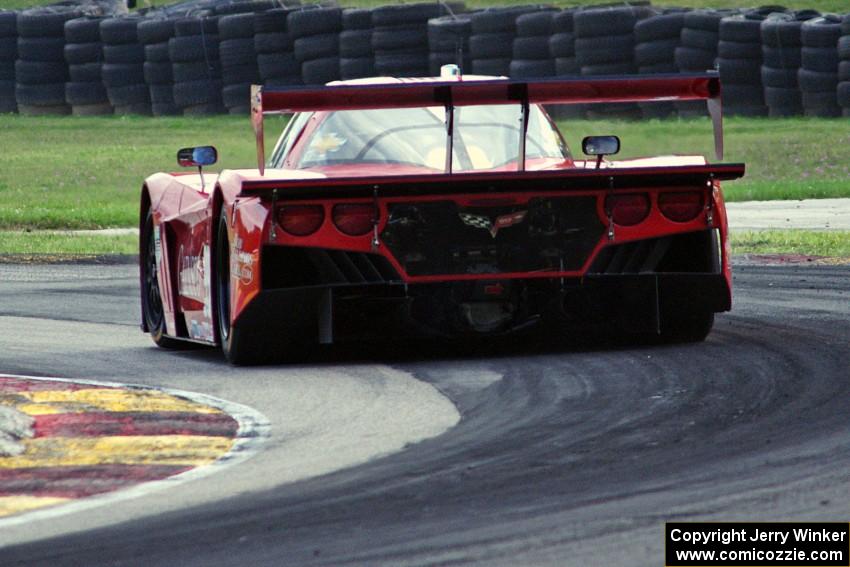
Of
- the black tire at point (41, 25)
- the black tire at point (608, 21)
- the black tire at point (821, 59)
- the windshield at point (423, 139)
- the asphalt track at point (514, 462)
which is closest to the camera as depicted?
the asphalt track at point (514, 462)

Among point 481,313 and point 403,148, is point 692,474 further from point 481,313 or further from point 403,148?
point 403,148

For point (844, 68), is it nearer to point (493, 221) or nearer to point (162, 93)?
point (162, 93)

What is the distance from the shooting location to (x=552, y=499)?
547 cm

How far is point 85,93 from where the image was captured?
111ft

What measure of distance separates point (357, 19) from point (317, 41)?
2.35 ft

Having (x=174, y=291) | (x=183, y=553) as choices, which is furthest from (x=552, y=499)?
(x=174, y=291)

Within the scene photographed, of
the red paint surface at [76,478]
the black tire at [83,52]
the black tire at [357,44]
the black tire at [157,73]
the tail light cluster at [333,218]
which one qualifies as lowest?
the black tire at [157,73]

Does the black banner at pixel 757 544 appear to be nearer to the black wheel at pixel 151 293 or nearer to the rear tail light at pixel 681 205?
the rear tail light at pixel 681 205

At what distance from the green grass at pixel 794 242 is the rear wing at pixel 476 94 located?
6.39m

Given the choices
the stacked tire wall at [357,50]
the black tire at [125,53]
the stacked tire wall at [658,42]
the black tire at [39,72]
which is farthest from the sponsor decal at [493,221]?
the black tire at [39,72]

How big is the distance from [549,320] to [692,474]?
3.20 metres

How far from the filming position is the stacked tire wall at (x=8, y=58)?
1296 inches

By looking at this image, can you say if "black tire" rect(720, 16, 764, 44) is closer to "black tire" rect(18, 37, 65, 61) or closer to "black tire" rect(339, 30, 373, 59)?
"black tire" rect(339, 30, 373, 59)

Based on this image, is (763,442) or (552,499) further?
(763,442)
